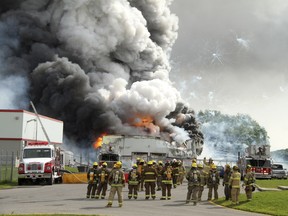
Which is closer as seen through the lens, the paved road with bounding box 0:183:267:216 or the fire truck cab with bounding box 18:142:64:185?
the paved road with bounding box 0:183:267:216

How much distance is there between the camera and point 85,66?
8025 cm

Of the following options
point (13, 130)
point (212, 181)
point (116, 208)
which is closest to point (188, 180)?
point (212, 181)

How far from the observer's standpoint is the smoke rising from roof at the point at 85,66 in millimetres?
73812

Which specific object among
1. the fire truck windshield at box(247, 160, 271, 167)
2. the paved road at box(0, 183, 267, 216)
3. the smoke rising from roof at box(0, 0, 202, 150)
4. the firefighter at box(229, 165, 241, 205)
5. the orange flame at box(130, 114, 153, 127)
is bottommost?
the paved road at box(0, 183, 267, 216)

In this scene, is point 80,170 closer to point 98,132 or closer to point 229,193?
point 229,193

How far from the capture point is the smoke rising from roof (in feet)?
242

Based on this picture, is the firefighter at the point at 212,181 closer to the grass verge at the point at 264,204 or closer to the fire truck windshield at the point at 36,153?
the grass verge at the point at 264,204

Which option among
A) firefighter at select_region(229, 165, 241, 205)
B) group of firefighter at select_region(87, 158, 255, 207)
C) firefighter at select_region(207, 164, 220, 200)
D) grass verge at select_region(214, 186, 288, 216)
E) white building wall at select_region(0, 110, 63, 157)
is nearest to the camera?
grass verge at select_region(214, 186, 288, 216)

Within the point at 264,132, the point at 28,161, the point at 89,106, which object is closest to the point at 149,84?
the point at 89,106

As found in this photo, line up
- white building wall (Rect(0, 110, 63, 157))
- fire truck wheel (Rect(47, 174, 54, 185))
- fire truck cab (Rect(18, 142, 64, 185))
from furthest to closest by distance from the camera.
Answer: white building wall (Rect(0, 110, 63, 157)), fire truck wheel (Rect(47, 174, 54, 185)), fire truck cab (Rect(18, 142, 64, 185))

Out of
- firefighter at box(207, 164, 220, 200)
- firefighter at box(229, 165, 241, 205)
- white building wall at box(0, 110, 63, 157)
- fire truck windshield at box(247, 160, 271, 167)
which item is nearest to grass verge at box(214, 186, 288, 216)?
firefighter at box(229, 165, 241, 205)

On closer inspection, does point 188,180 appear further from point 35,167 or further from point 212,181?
point 35,167

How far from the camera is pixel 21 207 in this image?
58.0ft

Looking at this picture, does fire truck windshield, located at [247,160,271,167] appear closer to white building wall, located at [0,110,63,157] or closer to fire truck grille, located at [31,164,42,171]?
fire truck grille, located at [31,164,42,171]
